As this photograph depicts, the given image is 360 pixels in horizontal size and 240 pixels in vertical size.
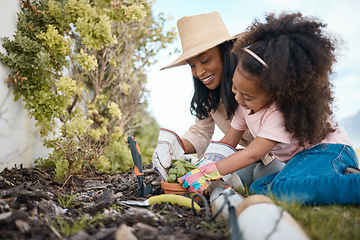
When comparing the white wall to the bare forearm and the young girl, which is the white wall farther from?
the bare forearm

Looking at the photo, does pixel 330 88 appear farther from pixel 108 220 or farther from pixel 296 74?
pixel 108 220

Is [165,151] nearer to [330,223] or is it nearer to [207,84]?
[207,84]

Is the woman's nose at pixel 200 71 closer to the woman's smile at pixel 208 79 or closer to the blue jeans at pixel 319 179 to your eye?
the woman's smile at pixel 208 79

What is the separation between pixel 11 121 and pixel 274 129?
2.34 metres

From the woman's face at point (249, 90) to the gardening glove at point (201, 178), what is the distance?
0.47 metres

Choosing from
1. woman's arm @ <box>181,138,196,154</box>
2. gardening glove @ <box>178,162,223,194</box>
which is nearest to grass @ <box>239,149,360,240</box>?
gardening glove @ <box>178,162,223,194</box>

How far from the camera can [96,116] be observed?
412 cm

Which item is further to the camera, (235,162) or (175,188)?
(175,188)

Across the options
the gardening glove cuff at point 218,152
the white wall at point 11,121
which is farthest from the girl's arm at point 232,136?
the white wall at point 11,121

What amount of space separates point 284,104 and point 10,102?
7.85 ft

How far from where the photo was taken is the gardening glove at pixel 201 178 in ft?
6.48

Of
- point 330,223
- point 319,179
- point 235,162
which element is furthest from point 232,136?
point 330,223

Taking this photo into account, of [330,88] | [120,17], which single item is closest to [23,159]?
[120,17]

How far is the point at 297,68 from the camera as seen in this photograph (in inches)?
70.2
